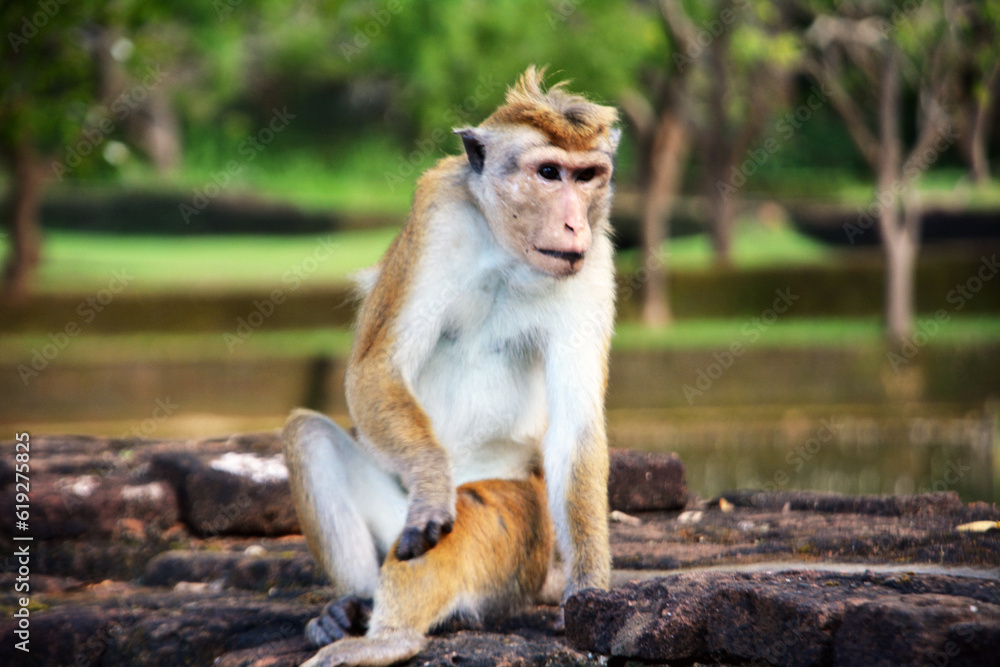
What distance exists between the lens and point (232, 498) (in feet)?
20.1

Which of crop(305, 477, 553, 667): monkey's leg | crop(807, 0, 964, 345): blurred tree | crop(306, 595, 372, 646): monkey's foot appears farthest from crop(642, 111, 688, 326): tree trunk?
crop(306, 595, 372, 646): monkey's foot

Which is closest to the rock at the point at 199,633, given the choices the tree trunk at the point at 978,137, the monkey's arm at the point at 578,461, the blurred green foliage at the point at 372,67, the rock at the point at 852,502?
the monkey's arm at the point at 578,461

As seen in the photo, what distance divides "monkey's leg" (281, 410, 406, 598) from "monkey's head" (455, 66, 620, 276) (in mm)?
1098

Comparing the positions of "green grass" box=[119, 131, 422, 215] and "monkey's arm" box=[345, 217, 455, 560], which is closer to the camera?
"monkey's arm" box=[345, 217, 455, 560]

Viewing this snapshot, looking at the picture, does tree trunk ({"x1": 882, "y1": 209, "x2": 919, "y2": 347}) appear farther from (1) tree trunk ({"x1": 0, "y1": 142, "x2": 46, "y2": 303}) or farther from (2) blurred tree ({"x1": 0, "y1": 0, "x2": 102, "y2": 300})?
(1) tree trunk ({"x1": 0, "y1": 142, "x2": 46, "y2": 303})

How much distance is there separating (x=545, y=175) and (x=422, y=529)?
4.56ft

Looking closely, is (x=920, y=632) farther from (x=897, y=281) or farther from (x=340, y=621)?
(x=897, y=281)

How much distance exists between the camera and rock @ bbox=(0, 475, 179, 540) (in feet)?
19.2

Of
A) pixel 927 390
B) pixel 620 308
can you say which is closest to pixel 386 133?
pixel 620 308

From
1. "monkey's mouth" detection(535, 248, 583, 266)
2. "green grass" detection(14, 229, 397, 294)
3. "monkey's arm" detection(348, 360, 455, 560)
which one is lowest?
"monkey's arm" detection(348, 360, 455, 560)

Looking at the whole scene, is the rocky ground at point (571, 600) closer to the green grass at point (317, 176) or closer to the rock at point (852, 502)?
the rock at point (852, 502)

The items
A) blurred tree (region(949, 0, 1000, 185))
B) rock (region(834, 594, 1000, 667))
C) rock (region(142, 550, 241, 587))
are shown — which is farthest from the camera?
blurred tree (region(949, 0, 1000, 185))

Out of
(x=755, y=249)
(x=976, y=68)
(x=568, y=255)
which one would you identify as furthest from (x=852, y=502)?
(x=755, y=249)

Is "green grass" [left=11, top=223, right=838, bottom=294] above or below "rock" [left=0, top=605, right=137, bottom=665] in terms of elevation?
above
